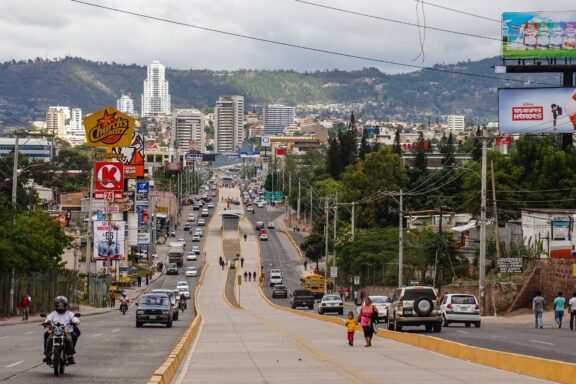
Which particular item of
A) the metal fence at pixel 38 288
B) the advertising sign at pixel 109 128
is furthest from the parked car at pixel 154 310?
the advertising sign at pixel 109 128

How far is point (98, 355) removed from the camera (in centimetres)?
3316

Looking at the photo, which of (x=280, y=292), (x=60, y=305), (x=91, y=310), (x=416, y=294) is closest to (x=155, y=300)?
(x=416, y=294)

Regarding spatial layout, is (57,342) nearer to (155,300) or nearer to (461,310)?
(155,300)

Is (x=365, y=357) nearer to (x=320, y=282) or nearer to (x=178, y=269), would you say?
(x=320, y=282)

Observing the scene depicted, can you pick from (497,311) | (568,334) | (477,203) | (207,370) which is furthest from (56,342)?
(477,203)

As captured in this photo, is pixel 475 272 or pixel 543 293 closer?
pixel 543 293

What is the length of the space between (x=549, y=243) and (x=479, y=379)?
66.4m

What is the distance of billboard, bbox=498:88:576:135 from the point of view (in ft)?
343

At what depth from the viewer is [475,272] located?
98.6 m

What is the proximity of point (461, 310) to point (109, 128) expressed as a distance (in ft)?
220

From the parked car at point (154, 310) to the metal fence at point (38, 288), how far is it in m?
17.4

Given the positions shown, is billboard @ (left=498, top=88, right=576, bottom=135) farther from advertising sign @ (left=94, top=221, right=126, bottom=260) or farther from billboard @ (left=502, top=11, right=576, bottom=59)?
advertising sign @ (left=94, top=221, right=126, bottom=260)

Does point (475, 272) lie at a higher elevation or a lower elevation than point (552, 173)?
lower

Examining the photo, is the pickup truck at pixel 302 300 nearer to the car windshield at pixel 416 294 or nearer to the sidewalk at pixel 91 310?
the sidewalk at pixel 91 310
